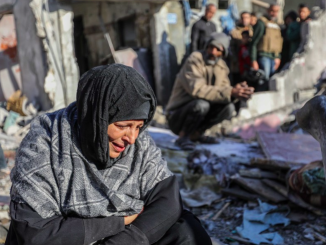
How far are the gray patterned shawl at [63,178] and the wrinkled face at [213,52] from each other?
12.4ft

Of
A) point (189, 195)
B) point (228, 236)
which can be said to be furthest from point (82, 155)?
point (189, 195)

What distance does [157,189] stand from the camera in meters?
2.24

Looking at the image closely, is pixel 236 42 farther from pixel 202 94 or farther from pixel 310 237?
pixel 310 237

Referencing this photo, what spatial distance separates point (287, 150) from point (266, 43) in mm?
3896

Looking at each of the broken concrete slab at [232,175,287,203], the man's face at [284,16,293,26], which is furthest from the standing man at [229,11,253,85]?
the broken concrete slab at [232,175,287,203]

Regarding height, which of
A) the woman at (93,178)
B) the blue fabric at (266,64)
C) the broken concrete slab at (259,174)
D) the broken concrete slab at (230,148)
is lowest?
the broken concrete slab at (230,148)

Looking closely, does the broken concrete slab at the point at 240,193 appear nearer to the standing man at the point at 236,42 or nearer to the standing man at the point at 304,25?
the standing man at the point at 236,42

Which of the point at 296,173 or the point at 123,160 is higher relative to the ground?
the point at 123,160

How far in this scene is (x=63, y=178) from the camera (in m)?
2.00

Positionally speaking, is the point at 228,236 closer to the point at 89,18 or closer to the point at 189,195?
the point at 189,195

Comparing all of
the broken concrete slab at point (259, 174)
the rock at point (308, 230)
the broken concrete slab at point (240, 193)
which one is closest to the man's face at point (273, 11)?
the broken concrete slab at point (259, 174)

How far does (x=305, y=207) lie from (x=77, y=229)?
8.26 ft

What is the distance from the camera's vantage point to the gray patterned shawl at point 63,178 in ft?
6.46

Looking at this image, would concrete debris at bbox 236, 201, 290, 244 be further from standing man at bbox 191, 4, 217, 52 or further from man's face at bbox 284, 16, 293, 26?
man's face at bbox 284, 16, 293, 26
